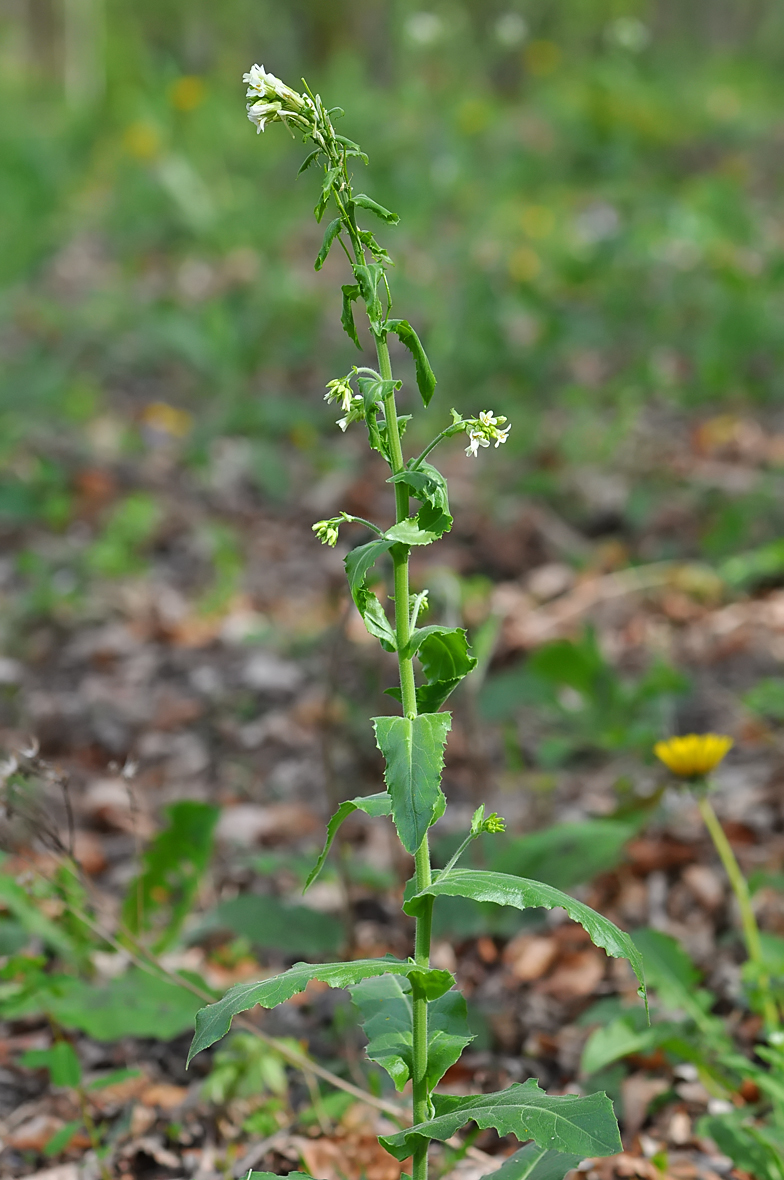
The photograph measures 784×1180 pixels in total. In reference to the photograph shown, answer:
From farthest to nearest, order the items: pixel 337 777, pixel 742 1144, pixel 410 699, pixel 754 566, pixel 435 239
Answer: pixel 435 239
pixel 754 566
pixel 337 777
pixel 742 1144
pixel 410 699

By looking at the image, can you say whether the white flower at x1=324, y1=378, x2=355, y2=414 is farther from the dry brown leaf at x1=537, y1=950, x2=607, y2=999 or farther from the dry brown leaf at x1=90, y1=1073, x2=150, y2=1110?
the dry brown leaf at x1=537, y1=950, x2=607, y2=999

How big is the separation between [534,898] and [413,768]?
0.53ft

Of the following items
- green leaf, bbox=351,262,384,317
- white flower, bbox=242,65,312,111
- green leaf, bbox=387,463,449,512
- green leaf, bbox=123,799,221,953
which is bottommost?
green leaf, bbox=123,799,221,953

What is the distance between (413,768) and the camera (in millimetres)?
962

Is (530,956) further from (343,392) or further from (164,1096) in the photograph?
(343,392)

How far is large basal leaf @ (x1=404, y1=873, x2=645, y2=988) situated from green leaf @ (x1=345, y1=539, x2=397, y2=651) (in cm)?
24

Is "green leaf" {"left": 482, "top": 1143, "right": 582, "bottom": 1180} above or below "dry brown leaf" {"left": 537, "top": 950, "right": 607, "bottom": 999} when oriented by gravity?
below

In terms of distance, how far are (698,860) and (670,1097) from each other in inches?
27.5

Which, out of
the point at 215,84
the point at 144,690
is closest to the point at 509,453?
the point at 144,690

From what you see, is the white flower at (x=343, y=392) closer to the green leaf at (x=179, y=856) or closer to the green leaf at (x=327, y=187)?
the green leaf at (x=327, y=187)

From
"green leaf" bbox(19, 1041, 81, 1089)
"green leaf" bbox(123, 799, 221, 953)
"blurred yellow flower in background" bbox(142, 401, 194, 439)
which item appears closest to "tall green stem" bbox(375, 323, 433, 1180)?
"green leaf" bbox(19, 1041, 81, 1089)

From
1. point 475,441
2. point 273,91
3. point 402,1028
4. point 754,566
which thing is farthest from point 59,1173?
point 754,566

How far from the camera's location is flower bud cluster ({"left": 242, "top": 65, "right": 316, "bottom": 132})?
0.97m

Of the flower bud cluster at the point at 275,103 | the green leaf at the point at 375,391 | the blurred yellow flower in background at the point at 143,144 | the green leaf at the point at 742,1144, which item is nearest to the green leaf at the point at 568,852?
the green leaf at the point at 742,1144
